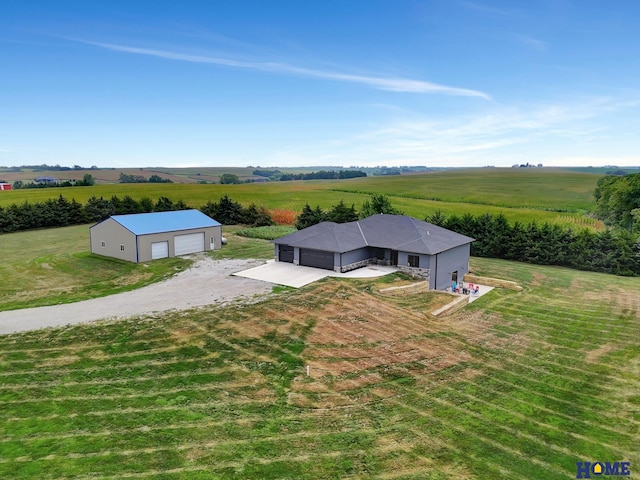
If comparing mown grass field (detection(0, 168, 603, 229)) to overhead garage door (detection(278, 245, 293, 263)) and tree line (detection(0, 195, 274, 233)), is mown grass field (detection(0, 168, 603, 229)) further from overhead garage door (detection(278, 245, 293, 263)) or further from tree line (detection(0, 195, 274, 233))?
overhead garage door (detection(278, 245, 293, 263))

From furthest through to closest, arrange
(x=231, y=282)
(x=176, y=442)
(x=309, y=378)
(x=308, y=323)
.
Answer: (x=231, y=282) → (x=308, y=323) → (x=309, y=378) → (x=176, y=442)

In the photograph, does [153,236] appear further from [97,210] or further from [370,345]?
[97,210]

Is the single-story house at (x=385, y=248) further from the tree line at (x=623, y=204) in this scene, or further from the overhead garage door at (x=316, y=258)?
the tree line at (x=623, y=204)

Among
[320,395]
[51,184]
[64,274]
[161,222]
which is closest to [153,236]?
[161,222]

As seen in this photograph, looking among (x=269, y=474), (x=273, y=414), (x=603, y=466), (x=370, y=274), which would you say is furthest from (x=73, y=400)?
(x=370, y=274)

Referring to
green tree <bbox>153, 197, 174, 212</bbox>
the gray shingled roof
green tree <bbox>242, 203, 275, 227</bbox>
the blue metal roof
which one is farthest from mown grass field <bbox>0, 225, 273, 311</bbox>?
green tree <bbox>153, 197, 174, 212</bbox>

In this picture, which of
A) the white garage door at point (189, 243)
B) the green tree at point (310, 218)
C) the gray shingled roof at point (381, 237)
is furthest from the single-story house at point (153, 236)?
the green tree at point (310, 218)

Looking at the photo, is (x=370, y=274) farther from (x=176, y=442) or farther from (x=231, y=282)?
(x=176, y=442)
